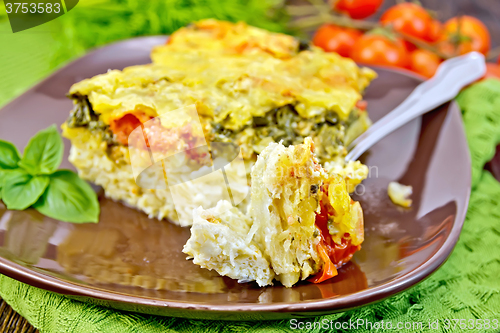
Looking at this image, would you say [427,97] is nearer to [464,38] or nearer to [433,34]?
[464,38]

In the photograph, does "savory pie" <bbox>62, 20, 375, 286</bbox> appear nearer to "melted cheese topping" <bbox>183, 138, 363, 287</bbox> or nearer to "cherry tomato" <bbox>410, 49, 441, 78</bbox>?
"melted cheese topping" <bbox>183, 138, 363, 287</bbox>

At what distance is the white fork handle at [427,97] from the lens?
2.62 metres

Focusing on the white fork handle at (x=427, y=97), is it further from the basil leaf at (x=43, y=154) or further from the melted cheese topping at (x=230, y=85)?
the basil leaf at (x=43, y=154)

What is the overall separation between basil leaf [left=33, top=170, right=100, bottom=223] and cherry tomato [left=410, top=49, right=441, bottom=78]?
2930 millimetres

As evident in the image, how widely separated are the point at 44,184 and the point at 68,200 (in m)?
0.14

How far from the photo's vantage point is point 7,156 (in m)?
2.23


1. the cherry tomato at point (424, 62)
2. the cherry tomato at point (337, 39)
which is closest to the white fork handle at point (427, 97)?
the cherry tomato at point (424, 62)

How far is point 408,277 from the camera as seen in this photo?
1592mm

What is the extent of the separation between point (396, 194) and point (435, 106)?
2.64 ft

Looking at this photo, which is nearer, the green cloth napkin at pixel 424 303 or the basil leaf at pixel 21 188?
the green cloth napkin at pixel 424 303

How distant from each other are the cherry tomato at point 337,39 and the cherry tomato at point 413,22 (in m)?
0.36

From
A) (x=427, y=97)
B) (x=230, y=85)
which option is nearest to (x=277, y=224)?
(x=230, y=85)

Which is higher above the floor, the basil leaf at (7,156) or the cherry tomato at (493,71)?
the basil leaf at (7,156)

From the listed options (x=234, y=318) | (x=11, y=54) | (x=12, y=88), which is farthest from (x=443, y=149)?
(x=11, y=54)
